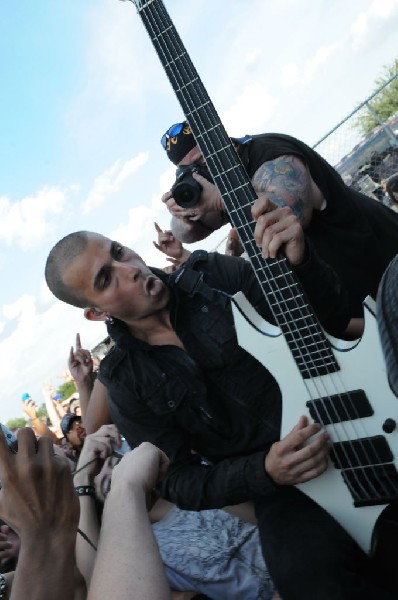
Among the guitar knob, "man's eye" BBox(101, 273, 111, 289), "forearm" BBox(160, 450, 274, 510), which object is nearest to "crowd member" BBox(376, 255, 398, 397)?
the guitar knob

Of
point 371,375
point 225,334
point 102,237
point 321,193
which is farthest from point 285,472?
point 102,237

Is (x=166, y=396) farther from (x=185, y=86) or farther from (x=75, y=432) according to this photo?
(x=75, y=432)

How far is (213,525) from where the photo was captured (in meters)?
2.64

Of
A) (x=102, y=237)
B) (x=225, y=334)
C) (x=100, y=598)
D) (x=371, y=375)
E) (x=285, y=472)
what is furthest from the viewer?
(x=102, y=237)

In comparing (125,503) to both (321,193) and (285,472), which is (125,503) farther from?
(321,193)

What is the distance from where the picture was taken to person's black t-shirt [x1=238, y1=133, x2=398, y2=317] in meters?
2.39

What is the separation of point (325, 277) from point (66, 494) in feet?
4.09

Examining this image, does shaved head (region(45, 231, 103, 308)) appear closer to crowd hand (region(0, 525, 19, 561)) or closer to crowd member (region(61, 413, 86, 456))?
crowd hand (region(0, 525, 19, 561))

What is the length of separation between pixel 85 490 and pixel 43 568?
1336mm

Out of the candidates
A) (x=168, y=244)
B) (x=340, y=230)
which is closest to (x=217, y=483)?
(x=340, y=230)

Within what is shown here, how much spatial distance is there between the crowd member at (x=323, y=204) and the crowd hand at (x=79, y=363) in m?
2.40

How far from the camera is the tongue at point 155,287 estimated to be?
2.40 meters

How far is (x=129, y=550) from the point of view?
1302 millimetres

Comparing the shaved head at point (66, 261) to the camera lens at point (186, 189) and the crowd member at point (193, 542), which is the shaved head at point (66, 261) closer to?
the camera lens at point (186, 189)
